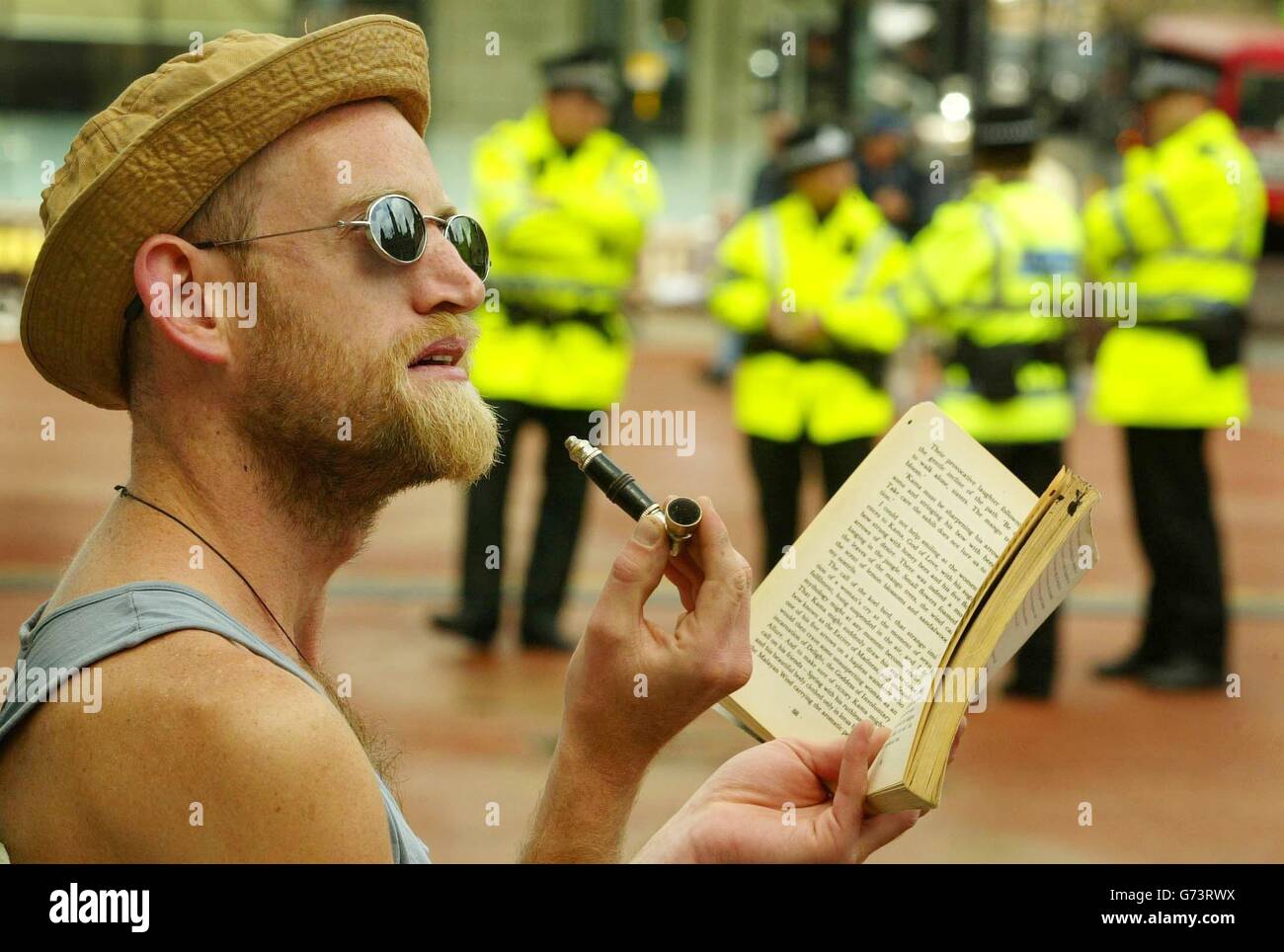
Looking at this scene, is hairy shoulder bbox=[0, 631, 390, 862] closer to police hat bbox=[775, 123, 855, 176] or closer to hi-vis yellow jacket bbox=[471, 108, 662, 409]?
hi-vis yellow jacket bbox=[471, 108, 662, 409]

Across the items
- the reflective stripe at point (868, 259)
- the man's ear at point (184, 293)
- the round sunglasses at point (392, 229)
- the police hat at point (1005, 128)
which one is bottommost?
the man's ear at point (184, 293)

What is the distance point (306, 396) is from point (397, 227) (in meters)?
0.20

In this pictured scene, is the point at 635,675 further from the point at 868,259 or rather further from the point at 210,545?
the point at 868,259

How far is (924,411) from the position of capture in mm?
1900

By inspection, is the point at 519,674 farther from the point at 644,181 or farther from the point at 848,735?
the point at 848,735

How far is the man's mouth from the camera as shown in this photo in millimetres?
1840

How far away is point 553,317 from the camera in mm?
6895

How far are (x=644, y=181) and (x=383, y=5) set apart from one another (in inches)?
558

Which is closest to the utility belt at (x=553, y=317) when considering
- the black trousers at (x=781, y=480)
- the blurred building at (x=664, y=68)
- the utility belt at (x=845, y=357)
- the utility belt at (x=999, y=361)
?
the utility belt at (x=845, y=357)

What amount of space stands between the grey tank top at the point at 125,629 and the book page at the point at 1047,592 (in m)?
0.59

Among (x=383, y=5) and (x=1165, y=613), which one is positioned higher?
(x=383, y=5)

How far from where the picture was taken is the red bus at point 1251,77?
2311 centimetres

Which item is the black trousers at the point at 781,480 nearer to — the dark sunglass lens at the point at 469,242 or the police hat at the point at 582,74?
the police hat at the point at 582,74

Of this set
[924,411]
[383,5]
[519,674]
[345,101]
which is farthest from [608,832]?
[383,5]
